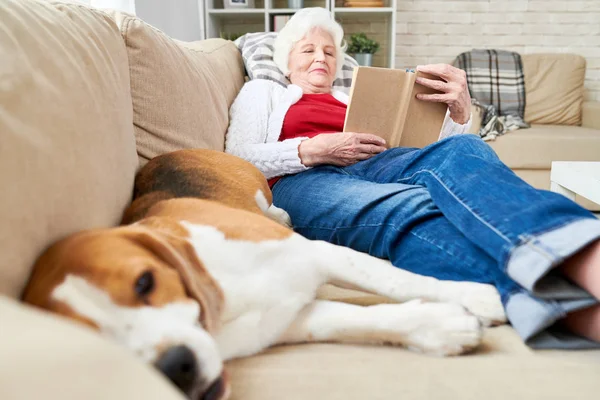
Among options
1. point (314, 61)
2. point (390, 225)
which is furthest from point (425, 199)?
point (314, 61)

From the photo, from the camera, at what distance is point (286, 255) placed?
3.20 ft

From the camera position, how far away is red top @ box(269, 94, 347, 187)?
1.94 metres

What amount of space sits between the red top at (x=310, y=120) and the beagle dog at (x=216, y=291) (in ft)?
2.52

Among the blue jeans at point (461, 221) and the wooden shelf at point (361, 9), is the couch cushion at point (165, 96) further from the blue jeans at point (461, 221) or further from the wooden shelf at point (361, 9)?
the wooden shelf at point (361, 9)

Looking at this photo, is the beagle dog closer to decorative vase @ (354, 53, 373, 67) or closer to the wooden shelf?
decorative vase @ (354, 53, 373, 67)

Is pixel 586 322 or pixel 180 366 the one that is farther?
pixel 586 322

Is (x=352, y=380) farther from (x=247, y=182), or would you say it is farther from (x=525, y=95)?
(x=525, y=95)

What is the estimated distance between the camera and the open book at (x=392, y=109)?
1652mm

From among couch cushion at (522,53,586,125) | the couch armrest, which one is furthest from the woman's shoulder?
the couch armrest

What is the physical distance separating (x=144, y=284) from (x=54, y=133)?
0.31 metres

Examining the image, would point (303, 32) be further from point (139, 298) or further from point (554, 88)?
point (554, 88)

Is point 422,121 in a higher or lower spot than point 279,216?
higher

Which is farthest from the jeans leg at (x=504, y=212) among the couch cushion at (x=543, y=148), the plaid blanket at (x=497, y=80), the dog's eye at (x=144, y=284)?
the plaid blanket at (x=497, y=80)

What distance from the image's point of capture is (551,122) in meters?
4.16
